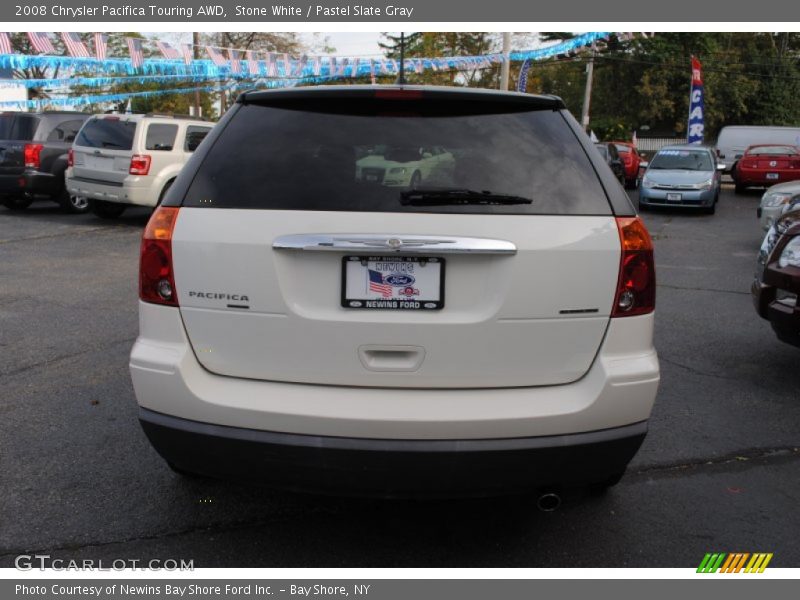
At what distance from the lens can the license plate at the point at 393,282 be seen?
250cm

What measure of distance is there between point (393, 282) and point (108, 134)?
37.1 feet

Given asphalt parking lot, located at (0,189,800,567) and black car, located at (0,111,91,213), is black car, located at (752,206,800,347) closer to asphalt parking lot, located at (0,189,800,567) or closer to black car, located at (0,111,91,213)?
asphalt parking lot, located at (0,189,800,567)

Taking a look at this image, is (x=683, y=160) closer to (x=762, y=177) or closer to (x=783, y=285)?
(x=762, y=177)

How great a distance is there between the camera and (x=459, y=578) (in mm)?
2789

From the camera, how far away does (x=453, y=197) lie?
257cm

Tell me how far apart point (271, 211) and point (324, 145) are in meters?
0.33

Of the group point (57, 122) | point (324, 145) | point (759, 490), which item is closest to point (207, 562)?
point (324, 145)

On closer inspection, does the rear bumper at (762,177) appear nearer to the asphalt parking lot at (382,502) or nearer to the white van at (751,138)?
the white van at (751,138)

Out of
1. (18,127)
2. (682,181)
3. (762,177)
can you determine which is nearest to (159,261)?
(18,127)

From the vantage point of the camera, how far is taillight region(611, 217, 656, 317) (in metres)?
2.62

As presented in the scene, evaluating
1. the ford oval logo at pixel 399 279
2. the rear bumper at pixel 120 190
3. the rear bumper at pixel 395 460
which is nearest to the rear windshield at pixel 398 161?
the ford oval logo at pixel 399 279

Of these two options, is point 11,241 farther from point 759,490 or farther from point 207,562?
point 759,490

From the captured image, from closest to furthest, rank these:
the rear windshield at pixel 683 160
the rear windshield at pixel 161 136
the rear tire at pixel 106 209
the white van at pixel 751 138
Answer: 1. the rear windshield at pixel 161 136
2. the rear tire at pixel 106 209
3. the rear windshield at pixel 683 160
4. the white van at pixel 751 138

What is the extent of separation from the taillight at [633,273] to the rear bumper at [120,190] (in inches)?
425
